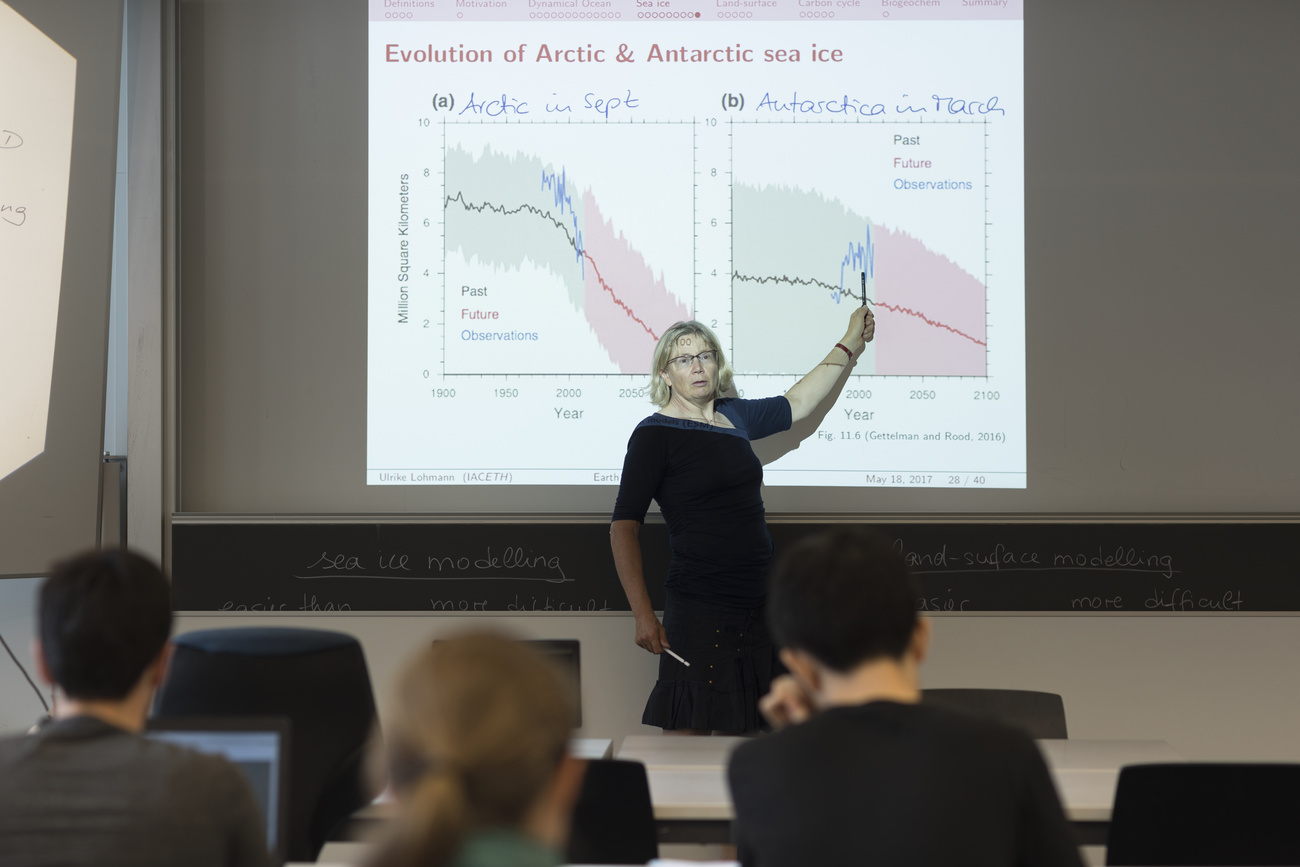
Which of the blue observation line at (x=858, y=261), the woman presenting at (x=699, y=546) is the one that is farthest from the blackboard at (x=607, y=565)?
the blue observation line at (x=858, y=261)

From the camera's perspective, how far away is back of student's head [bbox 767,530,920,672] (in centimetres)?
114

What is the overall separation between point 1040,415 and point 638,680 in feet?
5.24

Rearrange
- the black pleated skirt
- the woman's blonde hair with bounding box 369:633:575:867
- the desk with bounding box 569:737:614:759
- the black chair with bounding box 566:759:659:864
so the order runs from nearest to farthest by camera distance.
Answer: the woman's blonde hair with bounding box 369:633:575:867, the black chair with bounding box 566:759:659:864, the desk with bounding box 569:737:614:759, the black pleated skirt

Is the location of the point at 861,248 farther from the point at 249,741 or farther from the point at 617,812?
the point at 249,741

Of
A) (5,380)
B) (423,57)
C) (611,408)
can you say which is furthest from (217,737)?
(423,57)

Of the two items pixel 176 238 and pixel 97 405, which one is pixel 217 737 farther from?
pixel 176 238

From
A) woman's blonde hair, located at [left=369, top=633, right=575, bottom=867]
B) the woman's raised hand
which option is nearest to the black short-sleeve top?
the woman's raised hand

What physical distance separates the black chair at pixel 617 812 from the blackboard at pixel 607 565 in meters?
1.62

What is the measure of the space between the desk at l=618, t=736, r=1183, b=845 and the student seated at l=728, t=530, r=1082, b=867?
1.53 ft

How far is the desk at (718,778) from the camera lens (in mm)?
1759

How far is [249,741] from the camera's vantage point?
1201 millimetres

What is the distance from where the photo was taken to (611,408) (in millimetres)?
3283

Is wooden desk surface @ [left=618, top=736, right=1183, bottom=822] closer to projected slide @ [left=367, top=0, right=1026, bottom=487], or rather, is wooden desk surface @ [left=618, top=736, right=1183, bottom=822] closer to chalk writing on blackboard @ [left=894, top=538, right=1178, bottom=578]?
chalk writing on blackboard @ [left=894, top=538, right=1178, bottom=578]

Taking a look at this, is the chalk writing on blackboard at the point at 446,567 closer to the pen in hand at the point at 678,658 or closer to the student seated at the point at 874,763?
the pen in hand at the point at 678,658
